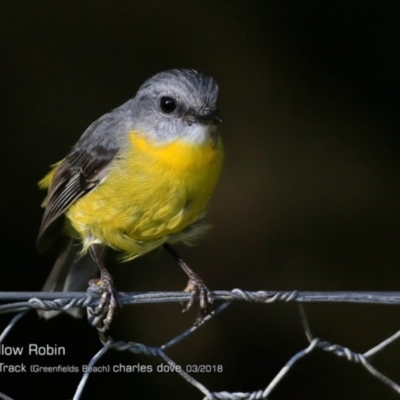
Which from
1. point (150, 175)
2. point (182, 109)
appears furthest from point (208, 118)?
point (150, 175)

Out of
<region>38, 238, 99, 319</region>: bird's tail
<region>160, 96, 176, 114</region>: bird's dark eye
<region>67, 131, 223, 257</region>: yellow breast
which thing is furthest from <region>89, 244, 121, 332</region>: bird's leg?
<region>160, 96, 176, 114</region>: bird's dark eye

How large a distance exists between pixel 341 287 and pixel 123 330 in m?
1.37

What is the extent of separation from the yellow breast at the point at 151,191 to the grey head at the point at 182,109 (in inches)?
1.7

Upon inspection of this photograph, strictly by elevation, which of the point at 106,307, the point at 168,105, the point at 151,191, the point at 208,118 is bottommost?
the point at 106,307

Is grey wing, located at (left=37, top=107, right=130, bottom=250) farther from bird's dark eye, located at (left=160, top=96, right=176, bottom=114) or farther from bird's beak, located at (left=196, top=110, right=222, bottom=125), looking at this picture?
bird's beak, located at (left=196, top=110, right=222, bottom=125)

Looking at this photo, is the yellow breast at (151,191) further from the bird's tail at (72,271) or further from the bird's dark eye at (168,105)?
the bird's tail at (72,271)

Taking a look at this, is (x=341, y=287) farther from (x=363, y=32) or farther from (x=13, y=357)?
(x=13, y=357)

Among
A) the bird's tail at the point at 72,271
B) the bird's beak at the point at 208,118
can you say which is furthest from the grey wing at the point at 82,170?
the bird's beak at the point at 208,118

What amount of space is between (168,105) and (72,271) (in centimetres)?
106

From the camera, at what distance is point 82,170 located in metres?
3.82

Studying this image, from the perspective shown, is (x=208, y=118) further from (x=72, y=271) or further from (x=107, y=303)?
(x=72, y=271)

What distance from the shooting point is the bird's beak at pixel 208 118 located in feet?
11.3

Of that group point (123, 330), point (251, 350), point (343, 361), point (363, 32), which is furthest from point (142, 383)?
point (363, 32)

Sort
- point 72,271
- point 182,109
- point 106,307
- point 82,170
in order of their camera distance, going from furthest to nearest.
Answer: point 72,271
point 82,170
point 182,109
point 106,307
